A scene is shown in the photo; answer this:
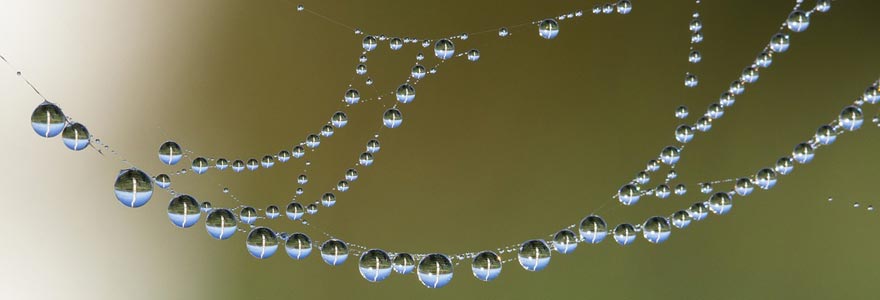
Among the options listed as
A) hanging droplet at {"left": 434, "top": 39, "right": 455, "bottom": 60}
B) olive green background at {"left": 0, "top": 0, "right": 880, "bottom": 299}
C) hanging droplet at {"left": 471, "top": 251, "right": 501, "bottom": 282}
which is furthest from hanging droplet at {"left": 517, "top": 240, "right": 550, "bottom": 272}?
olive green background at {"left": 0, "top": 0, "right": 880, "bottom": 299}

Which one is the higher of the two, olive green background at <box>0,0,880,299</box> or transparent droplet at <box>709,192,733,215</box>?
olive green background at <box>0,0,880,299</box>

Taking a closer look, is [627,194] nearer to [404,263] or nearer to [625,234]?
[625,234]

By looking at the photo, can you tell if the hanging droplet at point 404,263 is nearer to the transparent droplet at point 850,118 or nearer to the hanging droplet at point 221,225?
the hanging droplet at point 221,225

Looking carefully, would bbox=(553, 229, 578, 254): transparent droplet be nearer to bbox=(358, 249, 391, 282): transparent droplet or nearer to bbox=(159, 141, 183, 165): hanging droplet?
bbox=(358, 249, 391, 282): transparent droplet

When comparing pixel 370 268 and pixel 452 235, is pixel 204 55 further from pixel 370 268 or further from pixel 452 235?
pixel 370 268

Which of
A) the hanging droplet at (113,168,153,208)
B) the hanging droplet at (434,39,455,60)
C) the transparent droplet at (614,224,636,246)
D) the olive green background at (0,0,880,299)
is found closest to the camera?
the hanging droplet at (113,168,153,208)

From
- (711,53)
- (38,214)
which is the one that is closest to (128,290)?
(38,214)

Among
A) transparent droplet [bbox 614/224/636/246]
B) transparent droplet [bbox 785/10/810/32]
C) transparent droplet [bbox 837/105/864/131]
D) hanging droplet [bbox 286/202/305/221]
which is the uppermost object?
transparent droplet [bbox 785/10/810/32]

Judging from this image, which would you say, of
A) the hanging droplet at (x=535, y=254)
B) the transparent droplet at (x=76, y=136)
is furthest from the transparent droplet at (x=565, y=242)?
the transparent droplet at (x=76, y=136)
